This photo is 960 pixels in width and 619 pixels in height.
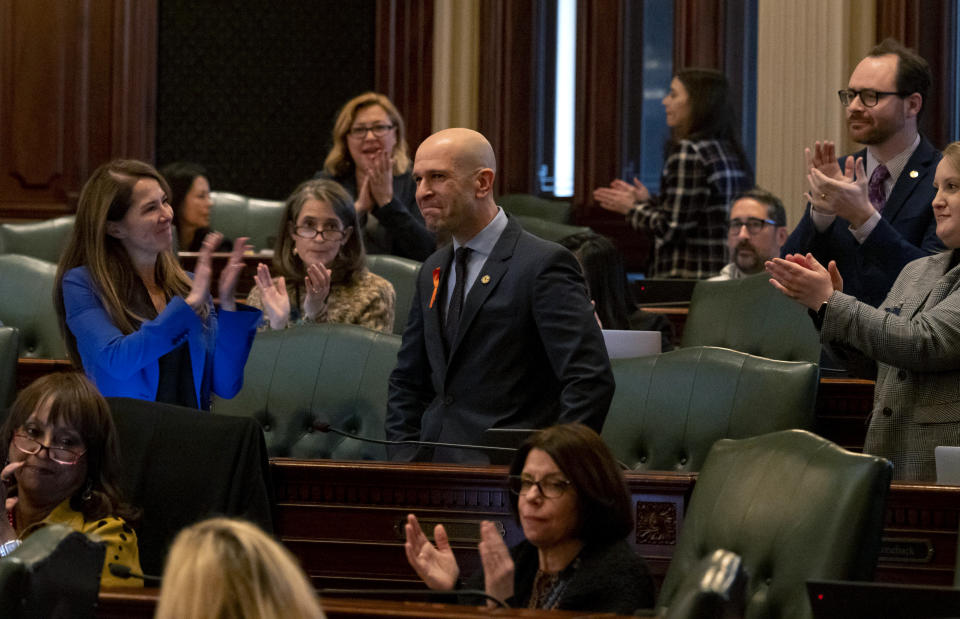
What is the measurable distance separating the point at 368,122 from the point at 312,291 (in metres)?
1.40

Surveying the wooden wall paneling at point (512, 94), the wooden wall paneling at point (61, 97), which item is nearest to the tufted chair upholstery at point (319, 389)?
the wooden wall paneling at point (512, 94)

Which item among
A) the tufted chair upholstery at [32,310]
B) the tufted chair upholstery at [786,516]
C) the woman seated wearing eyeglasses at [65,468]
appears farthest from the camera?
the tufted chair upholstery at [32,310]

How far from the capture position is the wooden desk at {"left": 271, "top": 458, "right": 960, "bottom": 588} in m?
2.84

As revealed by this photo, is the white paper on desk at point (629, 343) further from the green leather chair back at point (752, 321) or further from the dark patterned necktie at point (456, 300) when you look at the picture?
the dark patterned necktie at point (456, 300)

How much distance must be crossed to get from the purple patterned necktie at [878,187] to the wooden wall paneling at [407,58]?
437 centimetres

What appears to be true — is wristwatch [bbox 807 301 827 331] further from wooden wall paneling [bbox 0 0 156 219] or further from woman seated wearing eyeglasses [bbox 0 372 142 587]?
wooden wall paneling [bbox 0 0 156 219]

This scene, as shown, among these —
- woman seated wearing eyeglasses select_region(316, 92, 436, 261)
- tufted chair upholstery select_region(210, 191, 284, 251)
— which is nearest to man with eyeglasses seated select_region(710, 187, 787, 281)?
woman seated wearing eyeglasses select_region(316, 92, 436, 261)

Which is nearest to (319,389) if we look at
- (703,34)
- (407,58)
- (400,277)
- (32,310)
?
(400,277)

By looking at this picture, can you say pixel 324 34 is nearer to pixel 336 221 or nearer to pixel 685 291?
pixel 685 291

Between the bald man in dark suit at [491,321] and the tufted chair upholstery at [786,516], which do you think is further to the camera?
the bald man in dark suit at [491,321]

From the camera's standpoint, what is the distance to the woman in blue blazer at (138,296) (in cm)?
336

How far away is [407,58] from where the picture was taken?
8.40 meters

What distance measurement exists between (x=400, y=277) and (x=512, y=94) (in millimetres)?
3299

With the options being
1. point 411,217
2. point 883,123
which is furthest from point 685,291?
point 883,123
